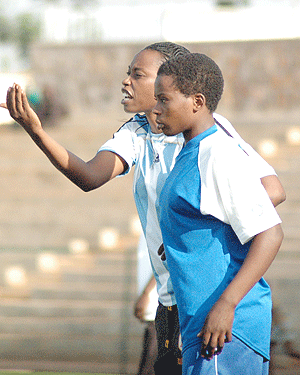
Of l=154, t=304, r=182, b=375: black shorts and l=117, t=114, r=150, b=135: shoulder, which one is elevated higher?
l=117, t=114, r=150, b=135: shoulder

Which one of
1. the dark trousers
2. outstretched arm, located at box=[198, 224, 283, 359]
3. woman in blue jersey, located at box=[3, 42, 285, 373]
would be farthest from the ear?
the dark trousers

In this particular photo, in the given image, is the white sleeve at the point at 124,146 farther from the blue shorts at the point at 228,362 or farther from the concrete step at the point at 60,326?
the concrete step at the point at 60,326

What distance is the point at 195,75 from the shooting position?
1.66 m

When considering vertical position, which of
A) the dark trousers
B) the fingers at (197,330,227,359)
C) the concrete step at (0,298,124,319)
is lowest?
the concrete step at (0,298,124,319)

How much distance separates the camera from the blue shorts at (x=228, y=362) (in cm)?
157

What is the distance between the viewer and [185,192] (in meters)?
1.61

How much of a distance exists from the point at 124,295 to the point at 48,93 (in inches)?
453

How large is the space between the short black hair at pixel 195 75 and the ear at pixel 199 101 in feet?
0.04

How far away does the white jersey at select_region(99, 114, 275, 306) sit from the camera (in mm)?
2096

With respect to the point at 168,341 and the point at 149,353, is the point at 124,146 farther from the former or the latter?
the point at 149,353

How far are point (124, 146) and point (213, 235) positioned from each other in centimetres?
66

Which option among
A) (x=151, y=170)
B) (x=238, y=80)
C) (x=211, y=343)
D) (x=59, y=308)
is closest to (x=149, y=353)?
(x=151, y=170)

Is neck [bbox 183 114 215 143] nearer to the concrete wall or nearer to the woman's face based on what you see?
the woman's face

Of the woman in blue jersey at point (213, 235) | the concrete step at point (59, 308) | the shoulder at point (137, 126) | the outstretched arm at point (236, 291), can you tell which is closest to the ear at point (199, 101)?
the woman in blue jersey at point (213, 235)
